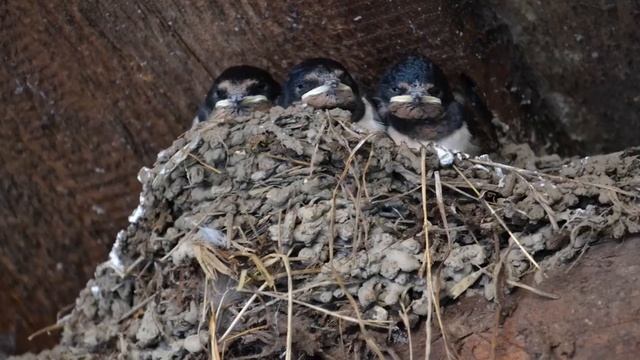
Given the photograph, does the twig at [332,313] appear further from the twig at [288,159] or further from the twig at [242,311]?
the twig at [288,159]

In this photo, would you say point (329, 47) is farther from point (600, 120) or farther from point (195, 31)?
point (600, 120)

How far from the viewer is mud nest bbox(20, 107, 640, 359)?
277 cm

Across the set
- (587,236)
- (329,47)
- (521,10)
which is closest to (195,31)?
(329,47)

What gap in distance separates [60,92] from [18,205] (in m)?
0.38

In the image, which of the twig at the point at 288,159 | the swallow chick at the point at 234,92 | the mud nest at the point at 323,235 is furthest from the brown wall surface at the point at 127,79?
the twig at the point at 288,159

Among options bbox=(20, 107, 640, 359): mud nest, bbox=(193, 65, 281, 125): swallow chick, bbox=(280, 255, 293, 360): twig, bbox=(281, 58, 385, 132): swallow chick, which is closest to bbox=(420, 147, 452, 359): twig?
bbox=(20, 107, 640, 359): mud nest

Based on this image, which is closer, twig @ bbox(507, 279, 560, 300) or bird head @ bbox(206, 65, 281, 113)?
twig @ bbox(507, 279, 560, 300)

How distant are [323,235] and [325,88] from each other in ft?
2.01

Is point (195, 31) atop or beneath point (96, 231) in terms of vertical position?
atop

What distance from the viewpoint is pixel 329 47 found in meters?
3.37

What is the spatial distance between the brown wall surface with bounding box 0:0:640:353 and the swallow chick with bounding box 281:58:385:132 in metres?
0.04

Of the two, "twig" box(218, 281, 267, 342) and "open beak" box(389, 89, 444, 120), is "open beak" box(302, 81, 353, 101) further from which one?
"twig" box(218, 281, 267, 342)

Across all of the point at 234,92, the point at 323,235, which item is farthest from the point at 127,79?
the point at 323,235

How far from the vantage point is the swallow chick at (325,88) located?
133 inches
